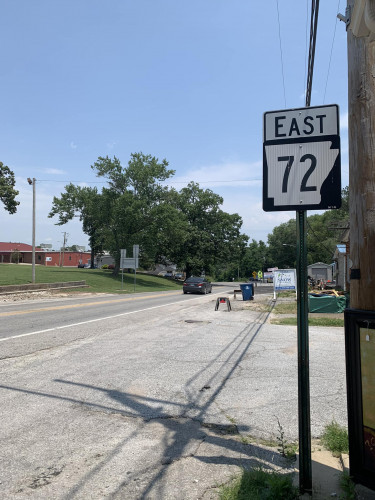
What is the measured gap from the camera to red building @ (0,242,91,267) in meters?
82.8

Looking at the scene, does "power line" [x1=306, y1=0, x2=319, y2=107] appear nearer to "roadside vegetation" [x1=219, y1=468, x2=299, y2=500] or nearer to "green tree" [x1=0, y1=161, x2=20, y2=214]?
"roadside vegetation" [x1=219, y1=468, x2=299, y2=500]

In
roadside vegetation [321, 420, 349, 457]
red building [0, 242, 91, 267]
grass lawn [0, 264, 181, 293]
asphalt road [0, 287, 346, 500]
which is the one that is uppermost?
red building [0, 242, 91, 267]

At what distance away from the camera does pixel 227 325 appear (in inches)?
513

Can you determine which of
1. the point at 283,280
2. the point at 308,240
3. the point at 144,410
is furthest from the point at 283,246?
the point at 144,410

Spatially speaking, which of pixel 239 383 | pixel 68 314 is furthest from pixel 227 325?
pixel 239 383

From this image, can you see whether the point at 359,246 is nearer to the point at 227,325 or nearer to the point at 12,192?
the point at 227,325

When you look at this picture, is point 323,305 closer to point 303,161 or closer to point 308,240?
point 303,161

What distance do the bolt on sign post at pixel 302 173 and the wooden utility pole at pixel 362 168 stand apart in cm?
14

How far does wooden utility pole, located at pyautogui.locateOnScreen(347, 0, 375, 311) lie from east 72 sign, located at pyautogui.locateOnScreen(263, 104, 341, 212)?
0.46ft

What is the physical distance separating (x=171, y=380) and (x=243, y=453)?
2577 millimetres

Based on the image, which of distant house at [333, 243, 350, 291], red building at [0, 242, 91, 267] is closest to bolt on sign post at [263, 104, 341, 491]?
distant house at [333, 243, 350, 291]

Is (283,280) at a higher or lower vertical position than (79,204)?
lower

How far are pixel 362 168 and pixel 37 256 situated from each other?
94.1 meters

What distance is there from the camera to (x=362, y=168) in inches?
117
